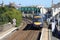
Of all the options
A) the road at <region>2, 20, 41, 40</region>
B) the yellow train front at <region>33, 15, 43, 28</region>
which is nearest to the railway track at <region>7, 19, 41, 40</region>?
the road at <region>2, 20, 41, 40</region>

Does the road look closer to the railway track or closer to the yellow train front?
the railway track

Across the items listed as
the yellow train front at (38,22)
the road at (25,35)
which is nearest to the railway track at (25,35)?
the road at (25,35)

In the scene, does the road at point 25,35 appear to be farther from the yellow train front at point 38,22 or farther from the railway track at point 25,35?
the yellow train front at point 38,22

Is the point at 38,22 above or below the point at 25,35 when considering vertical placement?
above

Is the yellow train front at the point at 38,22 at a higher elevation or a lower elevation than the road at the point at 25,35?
higher

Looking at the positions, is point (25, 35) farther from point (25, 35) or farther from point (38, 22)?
point (38, 22)

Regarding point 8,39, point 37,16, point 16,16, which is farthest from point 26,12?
point 8,39

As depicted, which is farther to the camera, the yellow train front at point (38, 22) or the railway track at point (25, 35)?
the yellow train front at point (38, 22)

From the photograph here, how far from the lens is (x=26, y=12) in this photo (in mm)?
115000

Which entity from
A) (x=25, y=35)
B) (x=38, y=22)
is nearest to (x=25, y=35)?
(x=25, y=35)

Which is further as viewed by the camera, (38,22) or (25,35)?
(38,22)

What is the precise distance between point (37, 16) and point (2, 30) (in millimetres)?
8836

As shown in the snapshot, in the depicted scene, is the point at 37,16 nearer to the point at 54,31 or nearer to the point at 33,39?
the point at 54,31

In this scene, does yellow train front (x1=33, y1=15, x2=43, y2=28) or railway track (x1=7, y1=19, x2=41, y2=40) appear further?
yellow train front (x1=33, y1=15, x2=43, y2=28)
